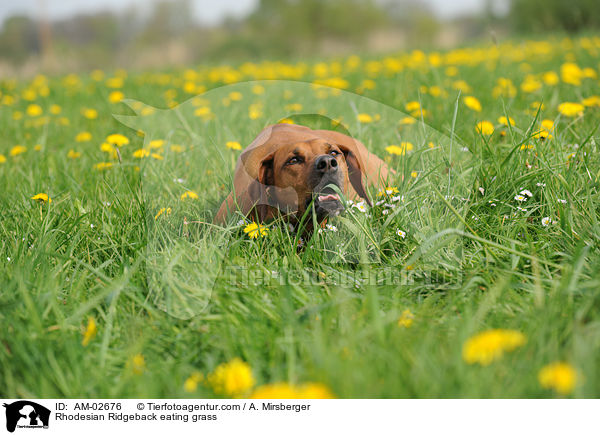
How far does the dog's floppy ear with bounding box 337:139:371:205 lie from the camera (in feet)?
7.15

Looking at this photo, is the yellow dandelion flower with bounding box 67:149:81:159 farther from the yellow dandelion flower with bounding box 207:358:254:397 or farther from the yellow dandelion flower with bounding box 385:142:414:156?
the yellow dandelion flower with bounding box 207:358:254:397

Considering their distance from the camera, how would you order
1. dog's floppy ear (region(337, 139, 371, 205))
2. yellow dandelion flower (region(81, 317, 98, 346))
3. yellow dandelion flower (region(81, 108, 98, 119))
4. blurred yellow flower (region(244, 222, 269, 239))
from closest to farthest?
yellow dandelion flower (region(81, 317, 98, 346)) → blurred yellow flower (region(244, 222, 269, 239)) → dog's floppy ear (region(337, 139, 371, 205)) → yellow dandelion flower (region(81, 108, 98, 119))

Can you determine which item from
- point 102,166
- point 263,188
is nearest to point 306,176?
point 263,188

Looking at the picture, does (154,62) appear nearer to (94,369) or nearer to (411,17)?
(94,369)

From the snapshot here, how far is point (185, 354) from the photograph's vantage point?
4.53 ft

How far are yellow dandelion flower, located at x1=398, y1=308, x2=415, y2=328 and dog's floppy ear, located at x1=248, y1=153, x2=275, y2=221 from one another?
2.80 feet

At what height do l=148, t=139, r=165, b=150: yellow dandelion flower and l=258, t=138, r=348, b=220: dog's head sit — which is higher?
l=148, t=139, r=165, b=150: yellow dandelion flower

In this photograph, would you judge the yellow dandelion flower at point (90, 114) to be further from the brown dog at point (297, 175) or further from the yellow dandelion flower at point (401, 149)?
the yellow dandelion flower at point (401, 149)

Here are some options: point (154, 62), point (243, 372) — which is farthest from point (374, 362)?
point (154, 62)

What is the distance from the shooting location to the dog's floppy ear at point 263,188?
6.84 feet

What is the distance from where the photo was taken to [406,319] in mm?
1402

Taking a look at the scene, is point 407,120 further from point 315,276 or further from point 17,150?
point 17,150

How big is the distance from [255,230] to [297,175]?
1.02ft
